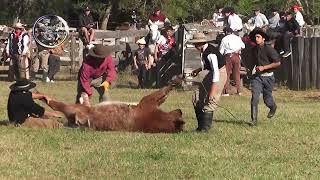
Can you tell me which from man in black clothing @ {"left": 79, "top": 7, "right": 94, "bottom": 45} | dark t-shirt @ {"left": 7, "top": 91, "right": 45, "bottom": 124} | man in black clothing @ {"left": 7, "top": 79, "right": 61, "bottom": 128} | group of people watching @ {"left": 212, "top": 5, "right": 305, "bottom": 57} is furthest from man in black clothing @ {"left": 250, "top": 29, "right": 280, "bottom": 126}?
man in black clothing @ {"left": 79, "top": 7, "right": 94, "bottom": 45}

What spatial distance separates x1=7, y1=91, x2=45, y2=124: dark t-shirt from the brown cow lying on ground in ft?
1.61

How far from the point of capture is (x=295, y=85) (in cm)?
2141

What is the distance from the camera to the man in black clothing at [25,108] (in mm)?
11531

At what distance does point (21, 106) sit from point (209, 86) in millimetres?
3169

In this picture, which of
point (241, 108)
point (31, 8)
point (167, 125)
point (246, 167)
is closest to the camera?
point (246, 167)

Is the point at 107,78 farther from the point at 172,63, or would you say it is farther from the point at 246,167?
the point at 172,63

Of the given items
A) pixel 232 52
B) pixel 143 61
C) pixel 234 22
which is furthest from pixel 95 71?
pixel 143 61

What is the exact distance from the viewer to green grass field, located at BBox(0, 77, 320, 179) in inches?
316

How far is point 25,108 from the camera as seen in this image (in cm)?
1155

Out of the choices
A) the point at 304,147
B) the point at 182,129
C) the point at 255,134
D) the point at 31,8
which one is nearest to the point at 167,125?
the point at 182,129

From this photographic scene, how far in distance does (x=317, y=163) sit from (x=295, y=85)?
13.0 meters

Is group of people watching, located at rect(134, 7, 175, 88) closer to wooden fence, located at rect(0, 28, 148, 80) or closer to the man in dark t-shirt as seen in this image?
the man in dark t-shirt

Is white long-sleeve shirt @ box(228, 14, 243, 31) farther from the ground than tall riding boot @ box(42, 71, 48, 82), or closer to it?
farther from the ground

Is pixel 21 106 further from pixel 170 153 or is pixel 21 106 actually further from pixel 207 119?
pixel 170 153
